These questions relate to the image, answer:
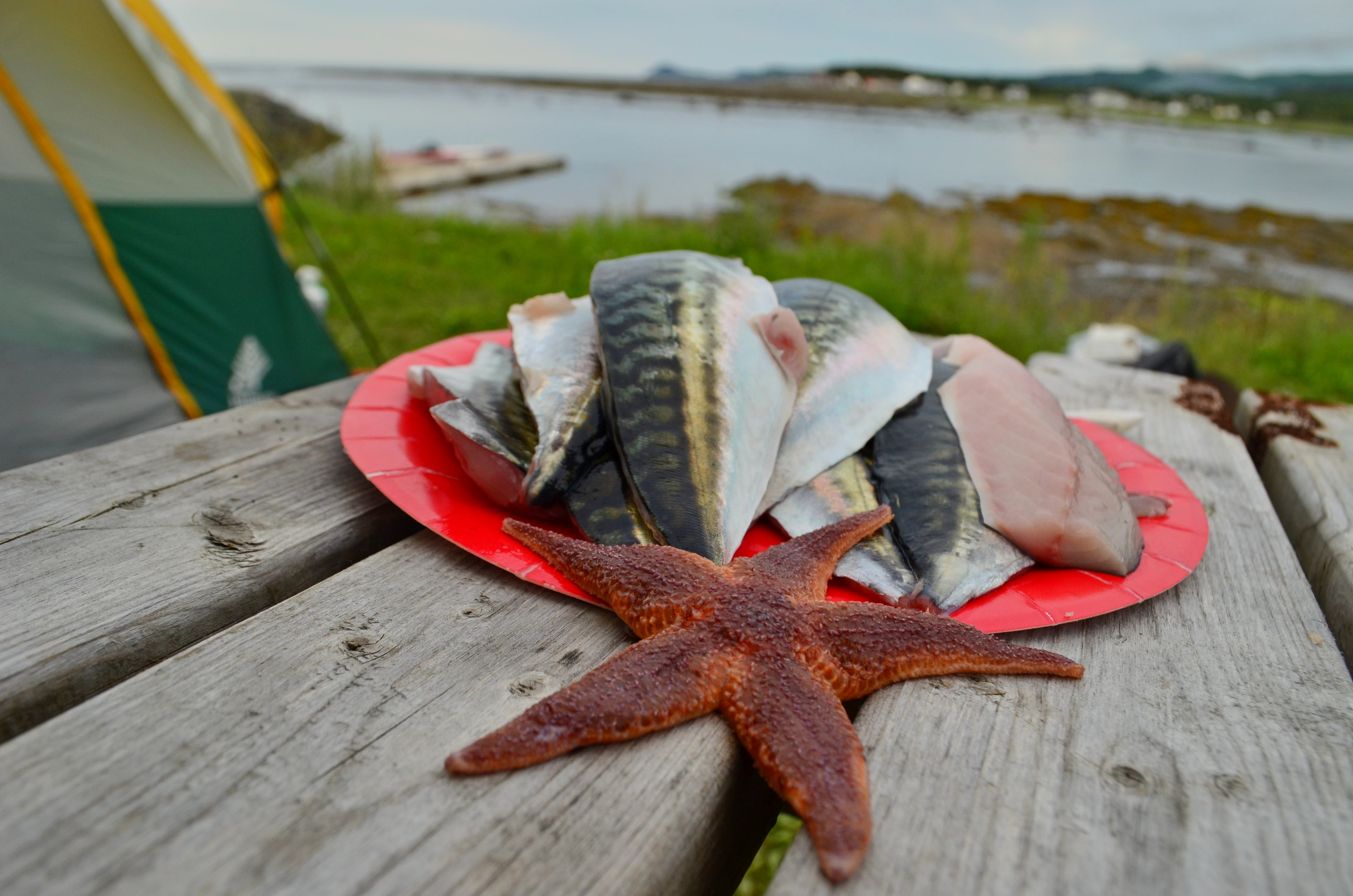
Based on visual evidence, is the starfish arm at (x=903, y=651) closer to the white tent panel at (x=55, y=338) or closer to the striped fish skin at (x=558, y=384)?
the striped fish skin at (x=558, y=384)

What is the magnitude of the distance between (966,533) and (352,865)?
117 cm

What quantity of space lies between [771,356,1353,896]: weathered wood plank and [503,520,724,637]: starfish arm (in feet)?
1.05

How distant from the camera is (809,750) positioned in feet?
3.24

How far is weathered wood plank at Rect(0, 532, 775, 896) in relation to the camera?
0.82 meters

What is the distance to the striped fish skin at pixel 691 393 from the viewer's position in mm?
1492

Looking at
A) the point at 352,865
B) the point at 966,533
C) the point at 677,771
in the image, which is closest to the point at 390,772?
the point at 352,865

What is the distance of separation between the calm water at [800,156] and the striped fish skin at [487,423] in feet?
26.3

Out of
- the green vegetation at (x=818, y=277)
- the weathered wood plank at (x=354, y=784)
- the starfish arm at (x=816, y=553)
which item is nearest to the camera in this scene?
the weathered wood plank at (x=354, y=784)

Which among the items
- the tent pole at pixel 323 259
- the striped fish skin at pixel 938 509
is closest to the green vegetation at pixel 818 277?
the tent pole at pixel 323 259

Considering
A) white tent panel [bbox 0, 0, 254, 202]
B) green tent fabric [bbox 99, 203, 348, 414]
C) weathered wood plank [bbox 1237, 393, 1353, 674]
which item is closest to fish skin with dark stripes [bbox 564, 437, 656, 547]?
weathered wood plank [bbox 1237, 393, 1353, 674]

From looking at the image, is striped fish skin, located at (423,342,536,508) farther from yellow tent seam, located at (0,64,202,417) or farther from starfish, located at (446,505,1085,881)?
yellow tent seam, located at (0,64,202,417)

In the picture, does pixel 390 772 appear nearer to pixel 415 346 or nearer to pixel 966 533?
pixel 966 533

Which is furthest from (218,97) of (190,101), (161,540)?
(161,540)

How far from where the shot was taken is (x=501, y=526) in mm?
1518
